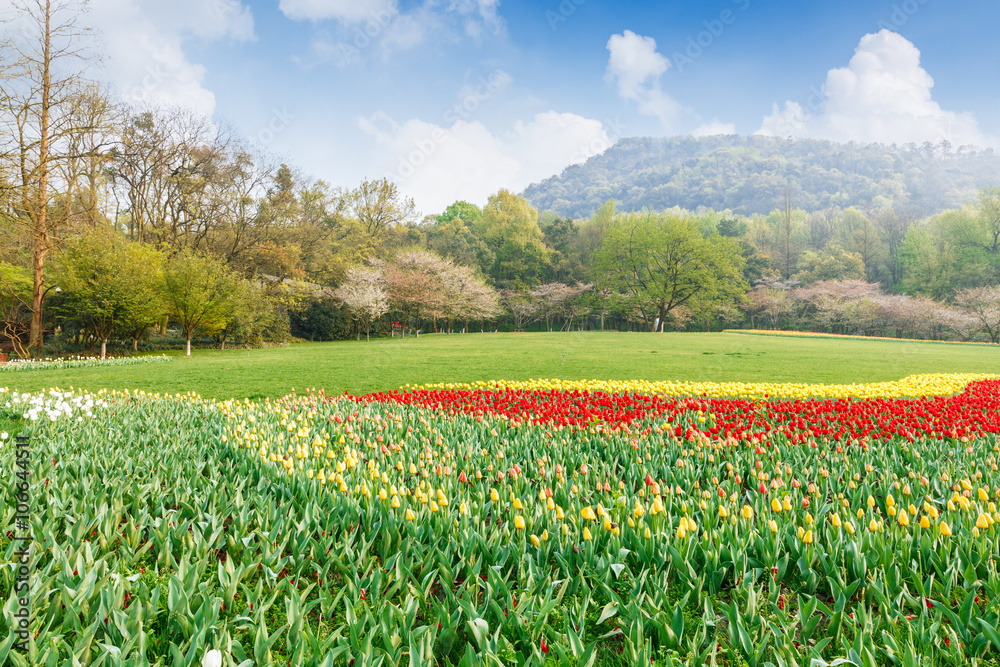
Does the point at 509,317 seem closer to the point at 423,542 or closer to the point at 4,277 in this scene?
the point at 4,277

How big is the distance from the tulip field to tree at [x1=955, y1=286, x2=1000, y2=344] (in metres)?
40.7

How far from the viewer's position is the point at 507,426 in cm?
512

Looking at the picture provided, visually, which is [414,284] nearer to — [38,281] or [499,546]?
[38,281]

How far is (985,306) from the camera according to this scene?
3422 cm

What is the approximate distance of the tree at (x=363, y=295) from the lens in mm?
31134

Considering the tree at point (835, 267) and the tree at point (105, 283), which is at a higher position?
the tree at point (835, 267)

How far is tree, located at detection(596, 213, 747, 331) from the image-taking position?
39.5m

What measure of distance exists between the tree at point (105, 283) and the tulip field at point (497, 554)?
50.8 ft

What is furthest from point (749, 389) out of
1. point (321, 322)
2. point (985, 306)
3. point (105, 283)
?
point (985, 306)

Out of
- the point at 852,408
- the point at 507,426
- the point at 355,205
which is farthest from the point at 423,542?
the point at 355,205

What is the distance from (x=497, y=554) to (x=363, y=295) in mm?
30665

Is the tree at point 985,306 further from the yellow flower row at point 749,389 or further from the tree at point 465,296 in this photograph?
the tree at point 465,296

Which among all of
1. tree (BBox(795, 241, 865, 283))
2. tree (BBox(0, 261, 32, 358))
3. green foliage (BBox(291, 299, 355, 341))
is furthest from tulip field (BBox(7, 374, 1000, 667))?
tree (BBox(795, 241, 865, 283))

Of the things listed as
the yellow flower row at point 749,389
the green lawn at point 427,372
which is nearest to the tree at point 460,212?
the green lawn at point 427,372
